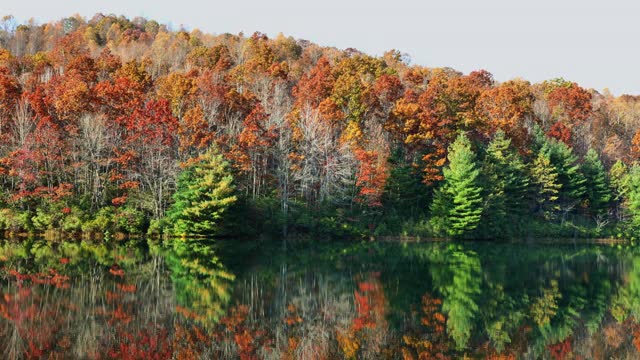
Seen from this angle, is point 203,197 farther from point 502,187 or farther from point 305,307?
point 305,307

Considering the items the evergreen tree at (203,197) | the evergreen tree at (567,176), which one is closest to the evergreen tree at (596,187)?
the evergreen tree at (567,176)

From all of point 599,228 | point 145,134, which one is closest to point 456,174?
point 599,228

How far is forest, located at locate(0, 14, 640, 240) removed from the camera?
44.5 metres

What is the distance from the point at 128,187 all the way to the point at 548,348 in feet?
122

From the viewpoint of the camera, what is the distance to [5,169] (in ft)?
145

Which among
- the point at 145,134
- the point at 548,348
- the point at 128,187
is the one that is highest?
the point at 145,134

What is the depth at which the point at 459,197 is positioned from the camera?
166 ft

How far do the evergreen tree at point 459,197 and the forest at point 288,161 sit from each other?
12 centimetres

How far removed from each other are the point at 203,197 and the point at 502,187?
24742 millimetres

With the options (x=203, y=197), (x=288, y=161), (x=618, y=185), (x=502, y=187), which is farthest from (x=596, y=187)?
(x=203, y=197)

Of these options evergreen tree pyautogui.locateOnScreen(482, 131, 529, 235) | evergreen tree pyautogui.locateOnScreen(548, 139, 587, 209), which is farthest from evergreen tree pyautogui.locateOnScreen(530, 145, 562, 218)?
evergreen tree pyautogui.locateOnScreen(482, 131, 529, 235)

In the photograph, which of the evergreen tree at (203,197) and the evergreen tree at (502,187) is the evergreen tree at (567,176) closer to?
the evergreen tree at (502,187)

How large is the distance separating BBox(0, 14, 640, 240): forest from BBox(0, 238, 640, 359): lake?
11903 millimetres

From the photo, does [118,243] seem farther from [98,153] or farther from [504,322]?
[504,322]
